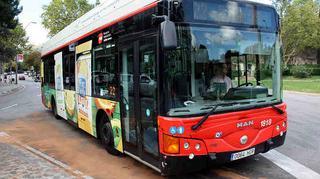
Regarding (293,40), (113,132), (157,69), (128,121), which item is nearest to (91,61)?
(113,132)

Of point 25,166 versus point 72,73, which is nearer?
point 25,166

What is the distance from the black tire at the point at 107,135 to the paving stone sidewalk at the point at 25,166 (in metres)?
1.32

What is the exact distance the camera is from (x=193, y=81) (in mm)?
5551

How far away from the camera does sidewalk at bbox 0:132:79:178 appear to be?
6.43 metres

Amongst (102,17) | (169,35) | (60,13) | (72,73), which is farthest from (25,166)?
(60,13)

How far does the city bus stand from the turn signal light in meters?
0.01

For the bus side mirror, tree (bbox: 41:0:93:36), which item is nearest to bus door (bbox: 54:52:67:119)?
the bus side mirror

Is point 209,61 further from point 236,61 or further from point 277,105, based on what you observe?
point 277,105

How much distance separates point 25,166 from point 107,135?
179 cm

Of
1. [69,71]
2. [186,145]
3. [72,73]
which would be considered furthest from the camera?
[69,71]

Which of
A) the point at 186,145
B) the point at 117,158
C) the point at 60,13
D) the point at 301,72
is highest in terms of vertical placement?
the point at 60,13

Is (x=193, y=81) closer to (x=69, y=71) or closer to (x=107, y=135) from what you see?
(x=107, y=135)

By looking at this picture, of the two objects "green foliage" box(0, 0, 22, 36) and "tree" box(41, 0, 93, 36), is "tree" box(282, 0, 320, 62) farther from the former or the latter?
"tree" box(41, 0, 93, 36)

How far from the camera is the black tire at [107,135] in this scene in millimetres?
7954
